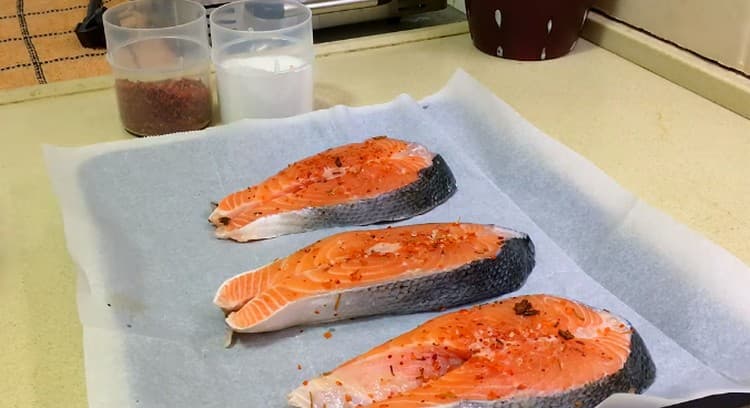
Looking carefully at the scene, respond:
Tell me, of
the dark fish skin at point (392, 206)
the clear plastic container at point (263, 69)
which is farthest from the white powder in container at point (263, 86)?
the dark fish skin at point (392, 206)

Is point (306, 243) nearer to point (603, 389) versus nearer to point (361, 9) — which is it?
point (603, 389)

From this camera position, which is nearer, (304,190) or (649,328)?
(649,328)

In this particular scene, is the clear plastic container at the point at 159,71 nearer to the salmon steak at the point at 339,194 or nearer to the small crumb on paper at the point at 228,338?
the salmon steak at the point at 339,194

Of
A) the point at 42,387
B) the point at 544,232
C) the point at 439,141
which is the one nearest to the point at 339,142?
the point at 439,141

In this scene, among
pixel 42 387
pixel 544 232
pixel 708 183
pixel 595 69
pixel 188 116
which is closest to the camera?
pixel 42 387

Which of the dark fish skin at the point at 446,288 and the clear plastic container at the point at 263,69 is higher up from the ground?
the clear plastic container at the point at 263,69

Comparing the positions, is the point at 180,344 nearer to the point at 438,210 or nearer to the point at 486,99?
the point at 438,210

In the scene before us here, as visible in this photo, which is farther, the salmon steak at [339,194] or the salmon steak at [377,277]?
the salmon steak at [339,194]
